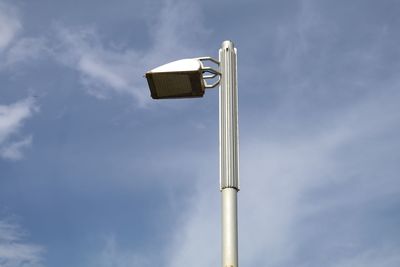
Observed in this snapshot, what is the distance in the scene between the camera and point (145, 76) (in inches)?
376

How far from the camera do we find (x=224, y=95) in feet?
30.6

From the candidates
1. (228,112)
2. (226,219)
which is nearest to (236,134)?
(228,112)

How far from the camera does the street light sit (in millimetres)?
8414

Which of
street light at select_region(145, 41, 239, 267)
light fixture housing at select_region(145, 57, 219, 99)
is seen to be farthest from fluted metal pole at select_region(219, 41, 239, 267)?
light fixture housing at select_region(145, 57, 219, 99)

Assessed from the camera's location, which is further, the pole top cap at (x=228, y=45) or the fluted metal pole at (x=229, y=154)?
the pole top cap at (x=228, y=45)

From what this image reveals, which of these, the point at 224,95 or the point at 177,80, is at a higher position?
the point at 177,80

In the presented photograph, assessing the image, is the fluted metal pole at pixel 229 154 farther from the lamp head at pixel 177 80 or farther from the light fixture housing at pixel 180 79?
the lamp head at pixel 177 80

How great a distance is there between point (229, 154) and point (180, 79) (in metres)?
1.59

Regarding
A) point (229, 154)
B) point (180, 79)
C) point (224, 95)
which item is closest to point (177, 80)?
point (180, 79)

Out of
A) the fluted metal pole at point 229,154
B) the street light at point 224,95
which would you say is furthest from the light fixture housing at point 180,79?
the fluted metal pole at point 229,154

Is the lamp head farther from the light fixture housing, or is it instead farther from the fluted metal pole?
the fluted metal pole

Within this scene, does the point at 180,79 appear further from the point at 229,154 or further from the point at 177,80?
the point at 229,154

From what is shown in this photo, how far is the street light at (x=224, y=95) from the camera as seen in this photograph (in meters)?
8.41

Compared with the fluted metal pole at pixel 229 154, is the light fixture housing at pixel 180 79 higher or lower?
higher
